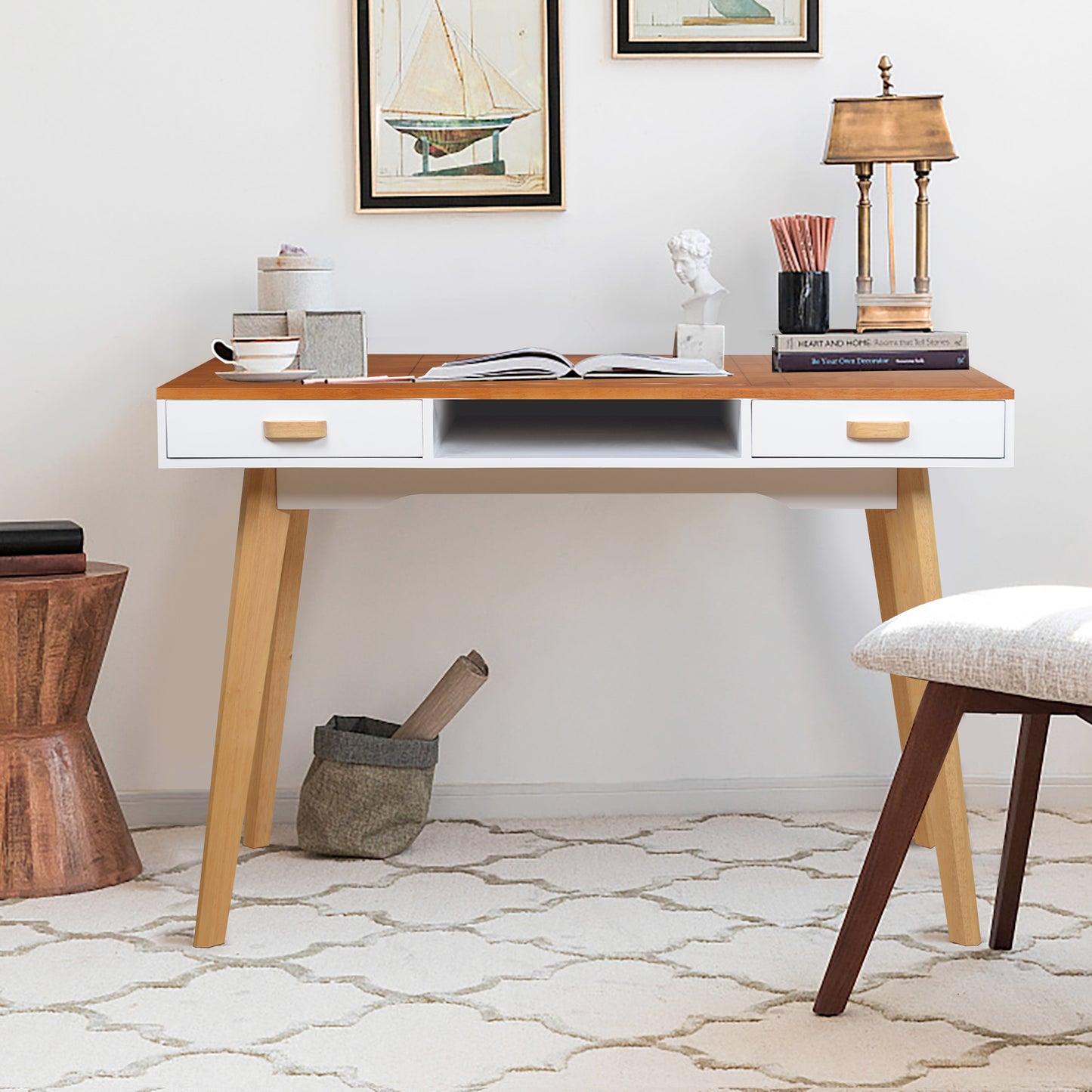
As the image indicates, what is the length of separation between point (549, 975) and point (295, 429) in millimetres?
771

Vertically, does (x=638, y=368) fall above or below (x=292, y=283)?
below

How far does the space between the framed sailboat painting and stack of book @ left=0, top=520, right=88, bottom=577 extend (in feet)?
2.38

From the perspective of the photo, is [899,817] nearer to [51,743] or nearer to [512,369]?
[512,369]

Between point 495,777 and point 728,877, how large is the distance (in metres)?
0.50

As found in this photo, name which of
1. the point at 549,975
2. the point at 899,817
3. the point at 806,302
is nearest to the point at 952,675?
the point at 899,817

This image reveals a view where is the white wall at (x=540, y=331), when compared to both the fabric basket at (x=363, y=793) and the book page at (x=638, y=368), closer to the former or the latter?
the fabric basket at (x=363, y=793)

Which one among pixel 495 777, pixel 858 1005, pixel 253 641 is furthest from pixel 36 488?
pixel 858 1005

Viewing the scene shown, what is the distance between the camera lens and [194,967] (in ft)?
6.42

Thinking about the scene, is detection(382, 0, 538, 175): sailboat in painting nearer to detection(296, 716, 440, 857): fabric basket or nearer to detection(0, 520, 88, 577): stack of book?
detection(0, 520, 88, 577): stack of book

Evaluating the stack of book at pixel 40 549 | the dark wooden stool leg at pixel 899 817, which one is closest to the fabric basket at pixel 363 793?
the stack of book at pixel 40 549

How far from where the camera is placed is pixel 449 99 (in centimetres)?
246

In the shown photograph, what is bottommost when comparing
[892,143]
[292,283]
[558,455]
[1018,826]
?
[1018,826]

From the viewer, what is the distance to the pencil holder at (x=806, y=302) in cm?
225

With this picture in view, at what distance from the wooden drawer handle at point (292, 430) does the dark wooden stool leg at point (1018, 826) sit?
38.9 inches
